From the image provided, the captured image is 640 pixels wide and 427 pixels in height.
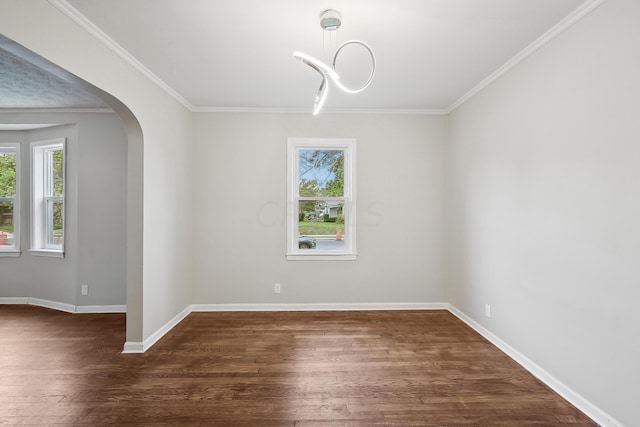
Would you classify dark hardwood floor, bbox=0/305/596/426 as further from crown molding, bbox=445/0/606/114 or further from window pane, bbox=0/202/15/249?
crown molding, bbox=445/0/606/114

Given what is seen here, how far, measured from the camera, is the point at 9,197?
447cm

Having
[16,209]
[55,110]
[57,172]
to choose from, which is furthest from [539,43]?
[16,209]

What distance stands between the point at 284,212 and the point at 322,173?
2.47 ft

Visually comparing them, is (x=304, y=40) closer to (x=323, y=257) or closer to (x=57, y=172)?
(x=323, y=257)

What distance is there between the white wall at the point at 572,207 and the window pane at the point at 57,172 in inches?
217

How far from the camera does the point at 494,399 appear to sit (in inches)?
87.7

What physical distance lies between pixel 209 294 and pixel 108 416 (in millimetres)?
2094

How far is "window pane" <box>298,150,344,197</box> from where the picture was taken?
4.27m

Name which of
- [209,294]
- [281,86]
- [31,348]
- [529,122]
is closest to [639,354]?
[529,122]

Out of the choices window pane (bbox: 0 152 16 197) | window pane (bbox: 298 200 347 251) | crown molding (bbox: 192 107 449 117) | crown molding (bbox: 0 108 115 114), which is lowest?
window pane (bbox: 298 200 347 251)

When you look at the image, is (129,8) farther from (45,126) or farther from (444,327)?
(444,327)

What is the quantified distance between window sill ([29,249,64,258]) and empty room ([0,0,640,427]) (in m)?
0.05

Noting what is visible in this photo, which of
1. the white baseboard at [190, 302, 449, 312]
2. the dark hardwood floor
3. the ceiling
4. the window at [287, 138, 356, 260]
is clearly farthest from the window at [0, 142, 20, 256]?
the window at [287, 138, 356, 260]

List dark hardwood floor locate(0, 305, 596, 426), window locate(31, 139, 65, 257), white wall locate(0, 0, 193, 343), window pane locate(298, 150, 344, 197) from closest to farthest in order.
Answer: white wall locate(0, 0, 193, 343)
dark hardwood floor locate(0, 305, 596, 426)
window pane locate(298, 150, 344, 197)
window locate(31, 139, 65, 257)
